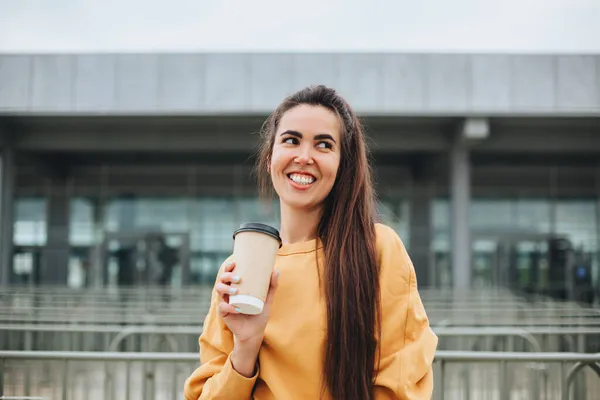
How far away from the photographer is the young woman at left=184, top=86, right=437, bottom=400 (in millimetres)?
1584

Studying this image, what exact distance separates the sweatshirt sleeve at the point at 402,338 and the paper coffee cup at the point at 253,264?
340mm

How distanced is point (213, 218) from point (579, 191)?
13.6 meters

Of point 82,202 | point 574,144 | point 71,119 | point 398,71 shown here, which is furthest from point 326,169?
point 82,202

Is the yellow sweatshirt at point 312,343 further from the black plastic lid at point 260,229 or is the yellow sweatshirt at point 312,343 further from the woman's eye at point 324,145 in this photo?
the woman's eye at point 324,145

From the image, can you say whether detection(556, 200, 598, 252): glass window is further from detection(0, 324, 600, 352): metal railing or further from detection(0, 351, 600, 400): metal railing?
detection(0, 351, 600, 400): metal railing

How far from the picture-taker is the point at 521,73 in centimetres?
1706

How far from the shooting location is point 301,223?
1.82 meters

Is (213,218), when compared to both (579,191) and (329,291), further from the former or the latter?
(329,291)

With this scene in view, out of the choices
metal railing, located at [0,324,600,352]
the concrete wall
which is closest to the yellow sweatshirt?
metal railing, located at [0,324,600,352]

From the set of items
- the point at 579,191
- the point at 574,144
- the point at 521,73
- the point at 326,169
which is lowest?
the point at 326,169

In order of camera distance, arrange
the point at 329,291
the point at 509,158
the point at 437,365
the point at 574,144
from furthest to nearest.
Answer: the point at 509,158 < the point at 574,144 < the point at 437,365 < the point at 329,291

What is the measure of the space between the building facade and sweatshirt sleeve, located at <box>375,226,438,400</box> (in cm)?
1538

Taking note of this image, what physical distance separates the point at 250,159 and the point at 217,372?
20215 millimetres

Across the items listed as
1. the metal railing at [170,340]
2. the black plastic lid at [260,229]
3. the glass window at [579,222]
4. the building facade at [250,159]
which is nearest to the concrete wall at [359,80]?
the building facade at [250,159]
